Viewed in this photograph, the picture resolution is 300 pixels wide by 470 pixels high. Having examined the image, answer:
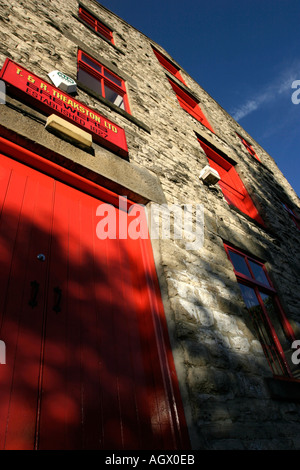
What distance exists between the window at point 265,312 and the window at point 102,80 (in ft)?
10.8

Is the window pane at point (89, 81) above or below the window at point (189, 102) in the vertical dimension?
below

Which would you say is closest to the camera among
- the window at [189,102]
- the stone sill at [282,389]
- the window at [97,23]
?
the stone sill at [282,389]

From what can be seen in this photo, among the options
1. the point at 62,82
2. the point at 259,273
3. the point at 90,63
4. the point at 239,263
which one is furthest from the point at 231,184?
the point at 62,82

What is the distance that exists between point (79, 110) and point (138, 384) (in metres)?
3.05

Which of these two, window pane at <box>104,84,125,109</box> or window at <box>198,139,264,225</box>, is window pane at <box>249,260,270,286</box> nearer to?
window at <box>198,139,264,225</box>

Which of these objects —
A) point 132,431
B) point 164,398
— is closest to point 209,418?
point 164,398

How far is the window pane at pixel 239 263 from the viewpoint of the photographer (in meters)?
3.84

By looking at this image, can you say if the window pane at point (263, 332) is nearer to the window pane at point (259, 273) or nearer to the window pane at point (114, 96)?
the window pane at point (259, 273)

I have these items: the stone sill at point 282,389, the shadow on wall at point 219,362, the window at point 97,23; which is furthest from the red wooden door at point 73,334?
the window at point 97,23

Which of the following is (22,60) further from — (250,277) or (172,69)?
(172,69)

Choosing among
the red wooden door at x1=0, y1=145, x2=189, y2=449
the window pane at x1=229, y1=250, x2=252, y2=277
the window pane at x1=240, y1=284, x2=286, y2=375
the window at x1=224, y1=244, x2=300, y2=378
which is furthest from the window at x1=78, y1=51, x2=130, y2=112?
the window pane at x1=240, y1=284, x2=286, y2=375

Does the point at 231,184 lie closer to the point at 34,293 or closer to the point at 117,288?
the point at 117,288

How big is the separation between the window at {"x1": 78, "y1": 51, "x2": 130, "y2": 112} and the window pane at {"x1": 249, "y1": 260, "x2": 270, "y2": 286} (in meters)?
3.35

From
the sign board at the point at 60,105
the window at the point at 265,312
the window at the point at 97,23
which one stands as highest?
the window at the point at 97,23
